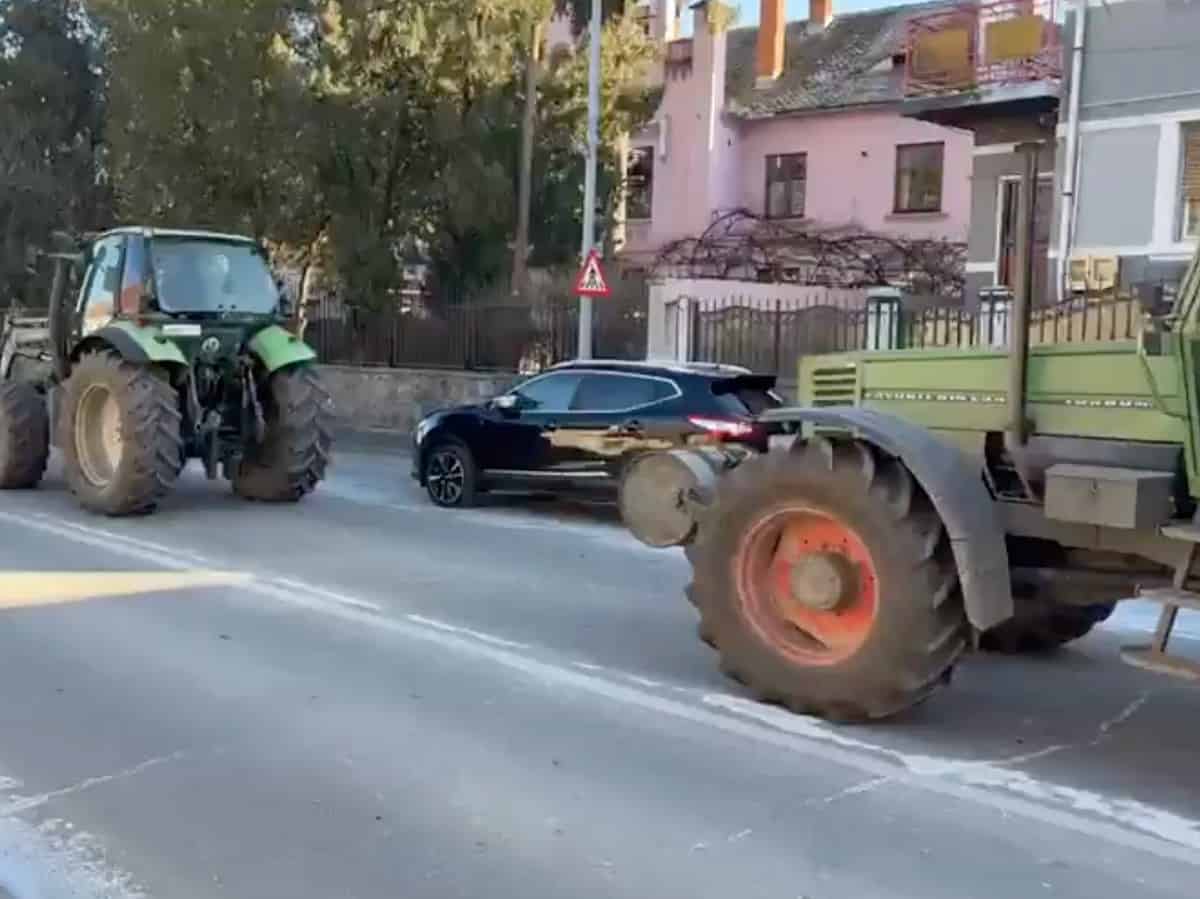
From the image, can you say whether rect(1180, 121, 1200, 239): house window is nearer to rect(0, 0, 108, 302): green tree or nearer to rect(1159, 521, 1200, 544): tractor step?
rect(1159, 521, 1200, 544): tractor step

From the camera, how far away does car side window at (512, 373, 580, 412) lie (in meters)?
13.7

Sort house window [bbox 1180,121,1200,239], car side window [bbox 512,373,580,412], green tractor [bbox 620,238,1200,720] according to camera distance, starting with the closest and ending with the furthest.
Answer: green tractor [bbox 620,238,1200,720], car side window [bbox 512,373,580,412], house window [bbox 1180,121,1200,239]

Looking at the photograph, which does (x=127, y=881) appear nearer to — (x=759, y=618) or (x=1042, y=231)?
(x=759, y=618)

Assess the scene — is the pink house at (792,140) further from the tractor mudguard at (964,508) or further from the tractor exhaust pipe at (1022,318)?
the tractor mudguard at (964,508)

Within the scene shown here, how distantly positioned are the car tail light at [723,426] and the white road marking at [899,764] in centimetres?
477

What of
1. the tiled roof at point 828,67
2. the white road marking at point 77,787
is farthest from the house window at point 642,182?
the white road marking at point 77,787

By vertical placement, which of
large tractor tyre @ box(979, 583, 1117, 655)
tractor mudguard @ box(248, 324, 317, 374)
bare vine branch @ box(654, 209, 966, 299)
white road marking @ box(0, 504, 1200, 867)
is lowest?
white road marking @ box(0, 504, 1200, 867)

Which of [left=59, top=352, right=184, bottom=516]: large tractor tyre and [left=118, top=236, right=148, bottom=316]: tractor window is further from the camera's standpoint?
[left=118, top=236, right=148, bottom=316]: tractor window

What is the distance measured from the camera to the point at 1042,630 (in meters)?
7.77

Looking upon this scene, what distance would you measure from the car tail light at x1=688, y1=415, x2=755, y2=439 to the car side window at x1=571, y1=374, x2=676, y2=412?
0.43 metres

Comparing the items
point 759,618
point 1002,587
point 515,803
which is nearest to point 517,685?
point 759,618

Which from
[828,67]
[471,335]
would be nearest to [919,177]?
[828,67]

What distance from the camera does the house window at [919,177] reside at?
30891 millimetres

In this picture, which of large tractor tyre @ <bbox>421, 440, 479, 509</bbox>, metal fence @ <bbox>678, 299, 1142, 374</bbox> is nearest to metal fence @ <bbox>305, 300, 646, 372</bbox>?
metal fence @ <bbox>678, 299, 1142, 374</bbox>
